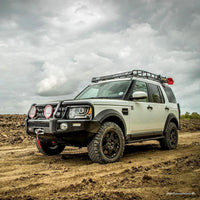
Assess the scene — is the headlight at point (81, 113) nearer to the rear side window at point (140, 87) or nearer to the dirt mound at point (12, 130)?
the rear side window at point (140, 87)

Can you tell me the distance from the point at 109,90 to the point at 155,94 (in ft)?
5.23

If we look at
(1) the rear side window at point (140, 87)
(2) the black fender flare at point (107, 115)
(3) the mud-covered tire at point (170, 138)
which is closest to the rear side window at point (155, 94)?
(1) the rear side window at point (140, 87)

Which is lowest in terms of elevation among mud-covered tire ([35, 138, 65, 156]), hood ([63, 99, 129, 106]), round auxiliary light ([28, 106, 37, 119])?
mud-covered tire ([35, 138, 65, 156])

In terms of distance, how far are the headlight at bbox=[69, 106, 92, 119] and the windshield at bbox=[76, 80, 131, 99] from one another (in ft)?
3.79

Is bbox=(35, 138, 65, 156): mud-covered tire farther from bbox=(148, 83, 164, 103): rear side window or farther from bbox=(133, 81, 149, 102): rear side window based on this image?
bbox=(148, 83, 164, 103): rear side window

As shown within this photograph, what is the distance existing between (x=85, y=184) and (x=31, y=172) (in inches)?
52.5

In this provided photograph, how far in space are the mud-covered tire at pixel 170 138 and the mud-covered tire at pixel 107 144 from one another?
238 centimetres

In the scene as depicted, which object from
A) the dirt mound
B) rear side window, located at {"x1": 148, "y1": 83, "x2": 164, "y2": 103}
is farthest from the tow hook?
the dirt mound

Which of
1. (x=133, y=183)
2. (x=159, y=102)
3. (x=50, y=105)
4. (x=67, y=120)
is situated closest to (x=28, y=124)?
(x=50, y=105)

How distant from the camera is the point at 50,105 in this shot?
4707 millimetres

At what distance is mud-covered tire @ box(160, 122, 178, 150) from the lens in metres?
6.74

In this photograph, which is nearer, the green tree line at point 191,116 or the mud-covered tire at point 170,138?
the mud-covered tire at point 170,138

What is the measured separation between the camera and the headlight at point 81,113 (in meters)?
4.38

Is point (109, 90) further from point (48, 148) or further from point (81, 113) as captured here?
point (48, 148)
